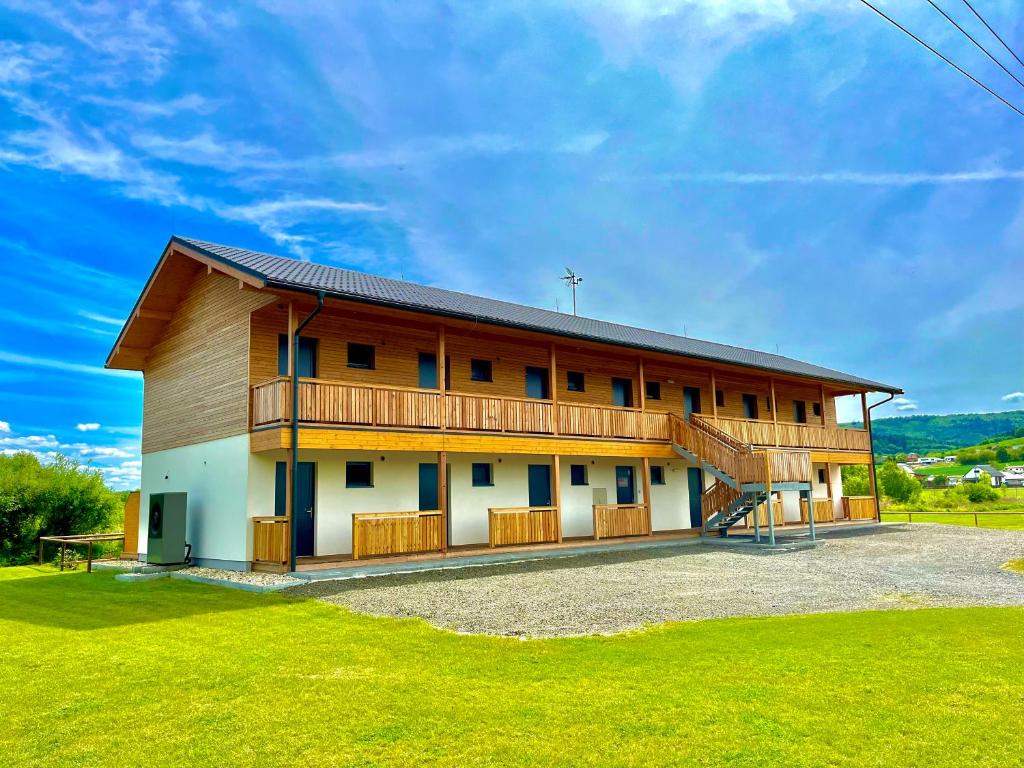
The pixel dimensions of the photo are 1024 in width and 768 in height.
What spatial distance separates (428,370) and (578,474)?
5.91 m

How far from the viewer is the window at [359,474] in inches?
685

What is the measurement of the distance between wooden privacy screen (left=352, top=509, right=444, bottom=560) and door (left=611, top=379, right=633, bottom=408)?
9.24 m

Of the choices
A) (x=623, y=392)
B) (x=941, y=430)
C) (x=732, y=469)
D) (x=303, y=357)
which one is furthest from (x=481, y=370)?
Answer: (x=941, y=430)

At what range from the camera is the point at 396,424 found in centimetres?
1611

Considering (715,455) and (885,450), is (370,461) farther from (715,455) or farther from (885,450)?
(885,450)

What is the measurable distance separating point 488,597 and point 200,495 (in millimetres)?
9638

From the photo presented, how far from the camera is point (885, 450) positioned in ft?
470

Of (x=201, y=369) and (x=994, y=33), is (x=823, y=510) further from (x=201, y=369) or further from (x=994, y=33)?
(x=201, y=369)

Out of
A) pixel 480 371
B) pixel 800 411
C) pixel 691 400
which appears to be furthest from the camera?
pixel 800 411

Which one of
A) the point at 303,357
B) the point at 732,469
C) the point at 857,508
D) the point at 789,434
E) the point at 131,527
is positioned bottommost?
the point at 857,508

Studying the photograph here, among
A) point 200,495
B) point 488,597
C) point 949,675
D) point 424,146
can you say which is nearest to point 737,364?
point 424,146

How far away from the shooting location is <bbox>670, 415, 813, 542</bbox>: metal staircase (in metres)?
19.9

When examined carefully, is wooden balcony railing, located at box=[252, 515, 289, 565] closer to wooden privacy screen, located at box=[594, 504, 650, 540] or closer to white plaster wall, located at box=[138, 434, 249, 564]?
white plaster wall, located at box=[138, 434, 249, 564]

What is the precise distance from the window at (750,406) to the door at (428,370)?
1398cm
